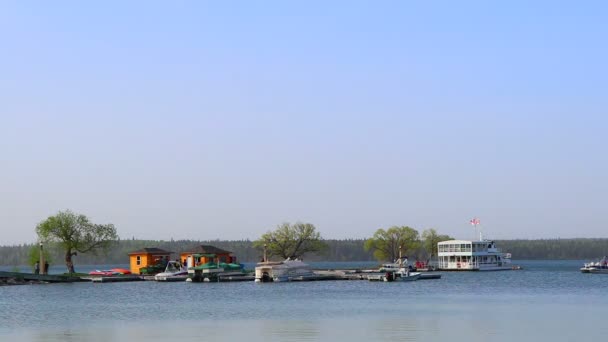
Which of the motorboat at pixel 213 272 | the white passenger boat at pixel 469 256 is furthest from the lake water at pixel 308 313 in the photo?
the white passenger boat at pixel 469 256

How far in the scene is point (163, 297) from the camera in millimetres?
88250

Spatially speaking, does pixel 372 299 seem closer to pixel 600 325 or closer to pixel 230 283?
pixel 600 325

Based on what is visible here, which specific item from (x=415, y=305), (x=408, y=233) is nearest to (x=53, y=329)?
(x=415, y=305)

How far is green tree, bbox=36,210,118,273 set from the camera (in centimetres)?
13038

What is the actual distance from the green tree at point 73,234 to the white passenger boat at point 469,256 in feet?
200

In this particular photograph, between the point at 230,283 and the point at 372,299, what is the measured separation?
39.1m

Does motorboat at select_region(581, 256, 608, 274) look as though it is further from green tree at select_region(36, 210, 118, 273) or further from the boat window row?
green tree at select_region(36, 210, 118, 273)

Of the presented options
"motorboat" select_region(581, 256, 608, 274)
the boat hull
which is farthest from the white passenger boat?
the boat hull

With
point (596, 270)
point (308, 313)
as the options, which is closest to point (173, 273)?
point (308, 313)

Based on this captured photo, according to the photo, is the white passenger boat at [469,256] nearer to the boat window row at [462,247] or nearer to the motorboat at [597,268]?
the boat window row at [462,247]

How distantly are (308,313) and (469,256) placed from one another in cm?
9757

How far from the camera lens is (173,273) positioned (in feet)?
400

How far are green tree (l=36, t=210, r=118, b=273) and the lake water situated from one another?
83.8 feet

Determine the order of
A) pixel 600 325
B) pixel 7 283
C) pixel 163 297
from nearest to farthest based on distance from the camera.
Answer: pixel 600 325
pixel 163 297
pixel 7 283
